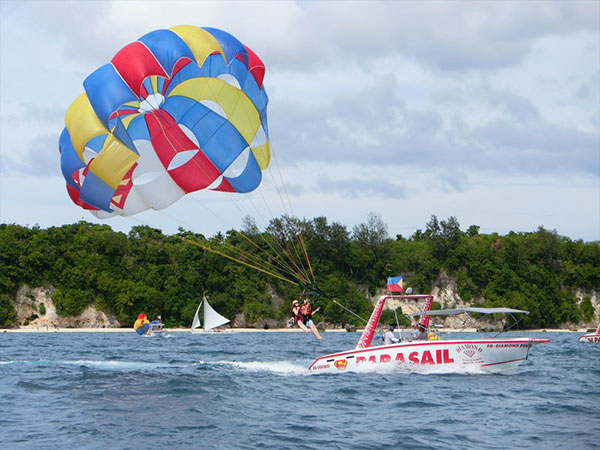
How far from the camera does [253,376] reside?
2017cm

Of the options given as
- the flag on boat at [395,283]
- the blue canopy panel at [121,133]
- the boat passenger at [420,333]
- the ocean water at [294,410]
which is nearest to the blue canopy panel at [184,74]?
the blue canopy panel at [121,133]

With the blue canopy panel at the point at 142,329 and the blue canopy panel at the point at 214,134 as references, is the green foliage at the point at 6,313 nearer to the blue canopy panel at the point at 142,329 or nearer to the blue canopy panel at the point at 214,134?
the blue canopy panel at the point at 142,329

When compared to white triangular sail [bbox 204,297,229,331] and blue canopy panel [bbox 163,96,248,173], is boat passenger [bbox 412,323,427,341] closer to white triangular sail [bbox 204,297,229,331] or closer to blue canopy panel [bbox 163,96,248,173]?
blue canopy panel [bbox 163,96,248,173]

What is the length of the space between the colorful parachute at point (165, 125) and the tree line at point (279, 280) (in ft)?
177

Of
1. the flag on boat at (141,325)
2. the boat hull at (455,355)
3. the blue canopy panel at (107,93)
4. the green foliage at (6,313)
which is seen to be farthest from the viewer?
the green foliage at (6,313)

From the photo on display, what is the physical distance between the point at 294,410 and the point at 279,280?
66.6m

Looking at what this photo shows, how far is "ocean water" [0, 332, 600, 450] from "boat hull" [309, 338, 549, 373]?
1.23ft

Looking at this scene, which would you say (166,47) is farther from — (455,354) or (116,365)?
(116,365)


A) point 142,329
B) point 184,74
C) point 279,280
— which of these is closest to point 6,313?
point 142,329

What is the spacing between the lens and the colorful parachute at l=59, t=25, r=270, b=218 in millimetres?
15828

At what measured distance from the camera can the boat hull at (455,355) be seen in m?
19.2

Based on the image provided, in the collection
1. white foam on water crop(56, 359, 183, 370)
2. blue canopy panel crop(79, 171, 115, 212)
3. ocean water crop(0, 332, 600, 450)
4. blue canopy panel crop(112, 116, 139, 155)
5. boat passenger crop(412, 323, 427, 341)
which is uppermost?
blue canopy panel crop(112, 116, 139, 155)

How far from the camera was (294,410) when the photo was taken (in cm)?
1431

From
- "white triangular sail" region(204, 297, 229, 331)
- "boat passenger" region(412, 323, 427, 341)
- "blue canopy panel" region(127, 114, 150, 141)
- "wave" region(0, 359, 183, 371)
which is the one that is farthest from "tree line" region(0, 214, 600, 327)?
"blue canopy panel" region(127, 114, 150, 141)
